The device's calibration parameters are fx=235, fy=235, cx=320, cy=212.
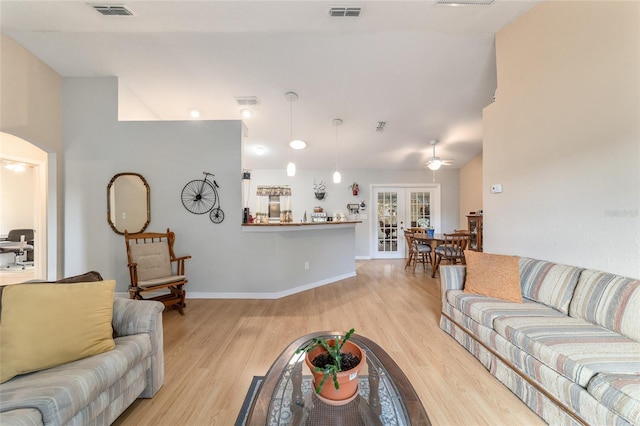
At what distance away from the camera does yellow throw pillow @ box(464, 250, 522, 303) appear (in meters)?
2.09

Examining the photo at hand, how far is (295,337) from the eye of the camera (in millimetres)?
2291

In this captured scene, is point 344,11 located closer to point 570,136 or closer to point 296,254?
point 570,136

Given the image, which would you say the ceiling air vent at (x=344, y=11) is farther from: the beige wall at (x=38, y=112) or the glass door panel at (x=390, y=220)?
the glass door panel at (x=390, y=220)

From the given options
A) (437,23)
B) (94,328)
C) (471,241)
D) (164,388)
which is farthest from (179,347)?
(471,241)

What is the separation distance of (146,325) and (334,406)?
1299mm

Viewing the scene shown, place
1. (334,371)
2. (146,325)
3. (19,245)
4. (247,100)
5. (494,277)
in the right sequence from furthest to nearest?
1. (19,245)
2. (247,100)
3. (494,277)
4. (146,325)
5. (334,371)

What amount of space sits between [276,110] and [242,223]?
6.54 ft

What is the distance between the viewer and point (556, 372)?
52.7 inches

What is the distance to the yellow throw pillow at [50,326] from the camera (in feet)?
3.76

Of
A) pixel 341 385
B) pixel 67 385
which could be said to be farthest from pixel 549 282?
pixel 67 385

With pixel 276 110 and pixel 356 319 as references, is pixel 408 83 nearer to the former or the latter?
pixel 276 110

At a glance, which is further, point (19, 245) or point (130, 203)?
point (19, 245)

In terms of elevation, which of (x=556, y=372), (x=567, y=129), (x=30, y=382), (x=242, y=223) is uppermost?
(x=567, y=129)

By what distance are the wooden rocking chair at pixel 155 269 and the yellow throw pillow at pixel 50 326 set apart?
5.12 ft
